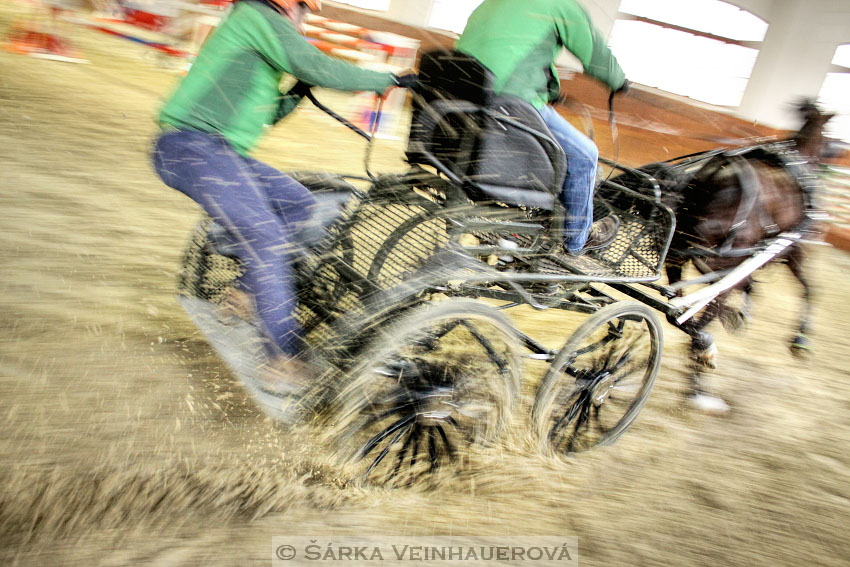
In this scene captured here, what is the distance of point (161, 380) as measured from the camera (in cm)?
254

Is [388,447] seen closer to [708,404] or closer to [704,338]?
[704,338]

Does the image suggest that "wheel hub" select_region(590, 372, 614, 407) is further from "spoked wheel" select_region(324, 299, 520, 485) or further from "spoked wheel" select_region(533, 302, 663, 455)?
"spoked wheel" select_region(324, 299, 520, 485)

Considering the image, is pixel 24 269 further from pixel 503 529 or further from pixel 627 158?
pixel 627 158

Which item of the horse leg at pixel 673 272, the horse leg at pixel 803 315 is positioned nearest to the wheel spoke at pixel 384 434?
the horse leg at pixel 673 272

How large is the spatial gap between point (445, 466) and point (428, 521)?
8.8 inches

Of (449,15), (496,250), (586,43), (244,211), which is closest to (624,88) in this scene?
(586,43)

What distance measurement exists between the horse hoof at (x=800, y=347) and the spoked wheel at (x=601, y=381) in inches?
89.7

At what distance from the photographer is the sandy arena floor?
6.23 feet

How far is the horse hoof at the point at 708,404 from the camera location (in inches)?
136

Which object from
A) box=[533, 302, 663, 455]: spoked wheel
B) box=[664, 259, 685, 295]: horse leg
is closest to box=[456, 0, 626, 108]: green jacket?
box=[533, 302, 663, 455]: spoked wheel

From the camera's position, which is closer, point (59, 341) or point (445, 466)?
point (445, 466)

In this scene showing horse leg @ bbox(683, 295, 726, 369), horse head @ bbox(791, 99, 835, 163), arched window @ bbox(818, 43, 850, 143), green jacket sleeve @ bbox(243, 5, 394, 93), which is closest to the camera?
green jacket sleeve @ bbox(243, 5, 394, 93)

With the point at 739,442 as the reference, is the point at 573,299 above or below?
above

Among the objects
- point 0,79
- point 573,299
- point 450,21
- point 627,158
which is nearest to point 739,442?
point 573,299
